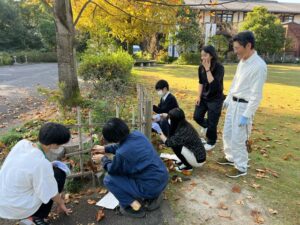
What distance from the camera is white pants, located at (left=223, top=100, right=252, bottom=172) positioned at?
12.6 ft

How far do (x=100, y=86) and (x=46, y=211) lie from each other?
5.83 meters

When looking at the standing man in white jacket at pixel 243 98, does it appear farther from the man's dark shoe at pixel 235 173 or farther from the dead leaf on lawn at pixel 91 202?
the dead leaf on lawn at pixel 91 202

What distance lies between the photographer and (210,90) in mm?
4547

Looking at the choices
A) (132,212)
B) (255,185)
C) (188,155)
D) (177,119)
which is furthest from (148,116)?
(255,185)

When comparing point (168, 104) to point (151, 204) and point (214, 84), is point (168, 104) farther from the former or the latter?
point (151, 204)

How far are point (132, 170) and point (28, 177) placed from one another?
1.00 meters

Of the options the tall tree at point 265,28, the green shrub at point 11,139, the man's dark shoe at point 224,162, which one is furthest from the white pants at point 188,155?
the tall tree at point 265,28

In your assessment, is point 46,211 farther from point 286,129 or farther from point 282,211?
point 286,129

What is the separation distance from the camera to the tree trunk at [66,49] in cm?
630

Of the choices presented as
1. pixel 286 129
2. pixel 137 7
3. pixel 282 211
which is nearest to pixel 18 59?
pixel 137 7

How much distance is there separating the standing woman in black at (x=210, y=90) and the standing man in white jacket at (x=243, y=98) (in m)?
0.31

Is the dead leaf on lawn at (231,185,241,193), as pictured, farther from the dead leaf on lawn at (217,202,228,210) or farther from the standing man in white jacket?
the dead leaf on lawn at (217,202,228,210)

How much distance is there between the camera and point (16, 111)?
803 cm

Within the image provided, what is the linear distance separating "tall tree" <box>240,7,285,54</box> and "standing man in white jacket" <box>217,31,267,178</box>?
30.6m
